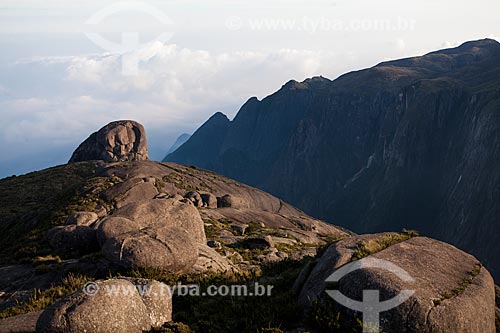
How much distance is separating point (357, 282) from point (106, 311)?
8.33 meters

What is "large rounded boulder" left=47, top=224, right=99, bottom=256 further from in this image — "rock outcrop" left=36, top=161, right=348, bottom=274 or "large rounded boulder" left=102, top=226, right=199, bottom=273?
"large rounded boulder" left=102, top=226, right=199, bottom=273

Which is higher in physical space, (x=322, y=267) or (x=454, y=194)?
(x=322, y=267)

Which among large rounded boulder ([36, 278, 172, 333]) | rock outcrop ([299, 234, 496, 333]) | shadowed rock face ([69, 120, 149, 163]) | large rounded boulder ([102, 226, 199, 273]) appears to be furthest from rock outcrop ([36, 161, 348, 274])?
shadowed rock face ([69, 120, 149, 163])

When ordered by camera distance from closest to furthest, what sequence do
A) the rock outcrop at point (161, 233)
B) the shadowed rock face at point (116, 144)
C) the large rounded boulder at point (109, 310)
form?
the large rounded boulder at point (109, 310) < the rock outcrop at point (161, 233) < the shadowed rock face at point (116, 144)

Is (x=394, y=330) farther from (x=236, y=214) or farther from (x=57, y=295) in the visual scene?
(x=236, y=214)

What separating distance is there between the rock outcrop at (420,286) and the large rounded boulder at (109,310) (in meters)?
5.47

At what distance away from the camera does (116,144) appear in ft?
373

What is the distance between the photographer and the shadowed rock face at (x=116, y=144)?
369 ft

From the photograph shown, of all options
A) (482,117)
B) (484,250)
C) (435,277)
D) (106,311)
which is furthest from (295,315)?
(482,117)

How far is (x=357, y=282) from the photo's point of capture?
523 inches

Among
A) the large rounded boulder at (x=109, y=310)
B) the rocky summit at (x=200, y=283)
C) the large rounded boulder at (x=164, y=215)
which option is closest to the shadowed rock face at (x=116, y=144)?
the rocky summit at (x=200, y=283)

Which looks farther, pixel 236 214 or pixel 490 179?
pixel 490 179

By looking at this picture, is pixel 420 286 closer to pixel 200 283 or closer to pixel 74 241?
pixel 200 283

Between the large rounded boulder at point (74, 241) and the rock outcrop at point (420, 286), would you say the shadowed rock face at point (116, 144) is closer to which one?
the large rounded boulder at point (74, 241)
